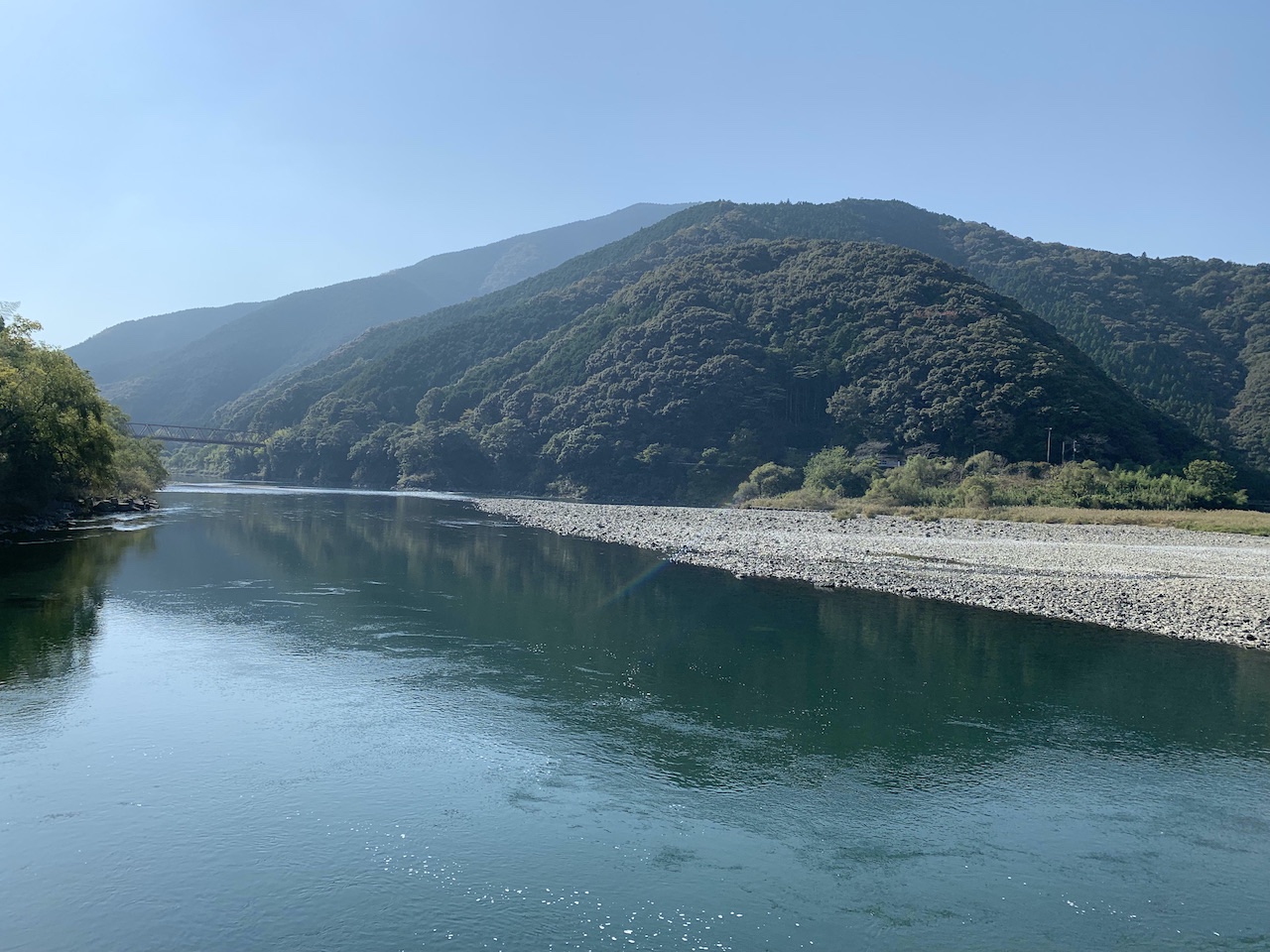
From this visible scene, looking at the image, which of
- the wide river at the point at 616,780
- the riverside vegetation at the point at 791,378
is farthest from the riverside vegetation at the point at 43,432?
the riverside vegetation at the point at 791,378

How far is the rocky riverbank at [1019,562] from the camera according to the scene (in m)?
24.0

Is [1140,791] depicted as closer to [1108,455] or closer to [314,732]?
[314,732]

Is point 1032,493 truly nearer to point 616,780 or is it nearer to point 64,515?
point 616,780

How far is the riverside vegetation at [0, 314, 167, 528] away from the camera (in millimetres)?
33844

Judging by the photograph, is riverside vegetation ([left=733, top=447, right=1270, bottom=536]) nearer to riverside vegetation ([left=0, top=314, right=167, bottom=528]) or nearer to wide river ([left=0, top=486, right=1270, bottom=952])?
wide river ([left=0, top=486, right=1270, bottom=952])

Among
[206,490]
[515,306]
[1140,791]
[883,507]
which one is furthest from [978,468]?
[515,306]

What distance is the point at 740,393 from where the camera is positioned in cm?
9044

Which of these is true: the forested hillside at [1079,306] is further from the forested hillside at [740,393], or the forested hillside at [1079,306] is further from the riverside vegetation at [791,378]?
the forested hillside at [740,393]

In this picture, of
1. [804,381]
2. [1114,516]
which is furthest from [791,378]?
[1114,516]

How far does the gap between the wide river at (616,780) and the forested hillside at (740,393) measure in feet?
184

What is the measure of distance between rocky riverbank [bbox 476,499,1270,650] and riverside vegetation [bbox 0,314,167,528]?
25045 millimetres

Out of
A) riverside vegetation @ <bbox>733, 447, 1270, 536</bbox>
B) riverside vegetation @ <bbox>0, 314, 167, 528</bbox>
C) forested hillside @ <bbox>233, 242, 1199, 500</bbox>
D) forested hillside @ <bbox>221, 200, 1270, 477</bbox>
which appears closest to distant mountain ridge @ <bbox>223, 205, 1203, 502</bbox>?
forested hillside @ <bbox>233, 242, 1199, 500</bbox>

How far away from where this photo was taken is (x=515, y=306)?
149 m

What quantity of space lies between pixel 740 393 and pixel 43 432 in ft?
221
